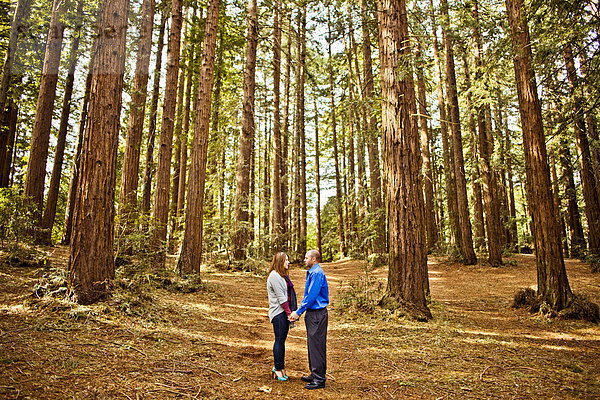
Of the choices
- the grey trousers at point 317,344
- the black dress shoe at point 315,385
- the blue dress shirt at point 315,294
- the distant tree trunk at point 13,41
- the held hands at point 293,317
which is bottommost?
the black dress shoe at point 315,385

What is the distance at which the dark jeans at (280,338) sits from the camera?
4379 mm

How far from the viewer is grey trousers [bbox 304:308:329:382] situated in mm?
4207

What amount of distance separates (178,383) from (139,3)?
15.2m

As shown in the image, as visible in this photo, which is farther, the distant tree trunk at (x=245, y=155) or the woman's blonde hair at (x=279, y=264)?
the distant tree trunk at (x=245, y=155)

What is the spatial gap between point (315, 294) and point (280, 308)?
59 cm

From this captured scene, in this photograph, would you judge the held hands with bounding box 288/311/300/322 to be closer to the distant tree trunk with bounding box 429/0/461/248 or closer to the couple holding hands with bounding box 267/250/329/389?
the couple holding hands with bounding box 267/250/329/389

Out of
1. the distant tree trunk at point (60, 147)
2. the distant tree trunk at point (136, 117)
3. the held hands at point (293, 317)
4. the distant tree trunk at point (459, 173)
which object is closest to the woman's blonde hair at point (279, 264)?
the held hands at point (293, 317)

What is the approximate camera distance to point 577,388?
4.20 metres

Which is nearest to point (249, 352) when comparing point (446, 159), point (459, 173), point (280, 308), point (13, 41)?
point (280, 308)

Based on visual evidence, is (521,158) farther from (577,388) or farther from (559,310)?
(577,388)

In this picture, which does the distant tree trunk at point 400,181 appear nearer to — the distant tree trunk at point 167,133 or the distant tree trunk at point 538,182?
the distant tree trunk at point 538,182

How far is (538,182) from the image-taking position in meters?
7.95

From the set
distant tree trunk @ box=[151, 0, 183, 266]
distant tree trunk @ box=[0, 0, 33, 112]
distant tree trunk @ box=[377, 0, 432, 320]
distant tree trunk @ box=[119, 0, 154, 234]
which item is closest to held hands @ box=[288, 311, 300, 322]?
distant tree trunk @ box=[377, 0, 432, 320]

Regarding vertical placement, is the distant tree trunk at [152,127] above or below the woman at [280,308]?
above
